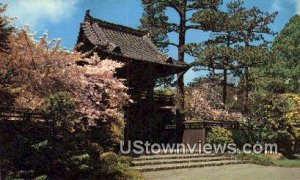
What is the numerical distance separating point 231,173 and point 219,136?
26.8ft

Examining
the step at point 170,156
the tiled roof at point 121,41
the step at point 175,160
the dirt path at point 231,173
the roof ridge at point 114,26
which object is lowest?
the dirt path at point 231,173

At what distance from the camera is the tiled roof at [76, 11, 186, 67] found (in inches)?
1184

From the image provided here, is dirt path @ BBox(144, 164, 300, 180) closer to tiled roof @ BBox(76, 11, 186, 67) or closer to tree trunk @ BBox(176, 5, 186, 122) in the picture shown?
tiled roof @ BBox(76, 11, 186, 67)

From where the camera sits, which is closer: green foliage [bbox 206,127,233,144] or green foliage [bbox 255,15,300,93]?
green foliage [bbox 206,127,233,144]

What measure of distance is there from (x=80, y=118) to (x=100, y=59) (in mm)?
7398

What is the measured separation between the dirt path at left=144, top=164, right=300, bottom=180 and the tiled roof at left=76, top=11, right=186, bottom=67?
30.7 ft

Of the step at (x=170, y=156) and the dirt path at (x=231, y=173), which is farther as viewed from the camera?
the step at (x=170, y=156)

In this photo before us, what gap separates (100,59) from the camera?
29.5 metres

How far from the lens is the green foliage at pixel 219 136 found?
31245 mm

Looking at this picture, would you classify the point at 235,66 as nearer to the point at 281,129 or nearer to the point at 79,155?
the point at 281,129

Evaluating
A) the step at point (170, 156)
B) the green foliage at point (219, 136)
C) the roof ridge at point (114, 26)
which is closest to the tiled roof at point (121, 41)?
the roof ridge at point (114, 26)

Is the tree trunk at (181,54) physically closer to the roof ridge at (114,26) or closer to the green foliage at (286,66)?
the roof ridge at (114,26)

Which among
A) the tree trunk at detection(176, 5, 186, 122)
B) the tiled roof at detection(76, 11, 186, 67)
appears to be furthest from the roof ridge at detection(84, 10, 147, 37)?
the tree trunk at detection(176, 5, 186, 122)

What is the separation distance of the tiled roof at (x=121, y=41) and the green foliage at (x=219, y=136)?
5101mm
